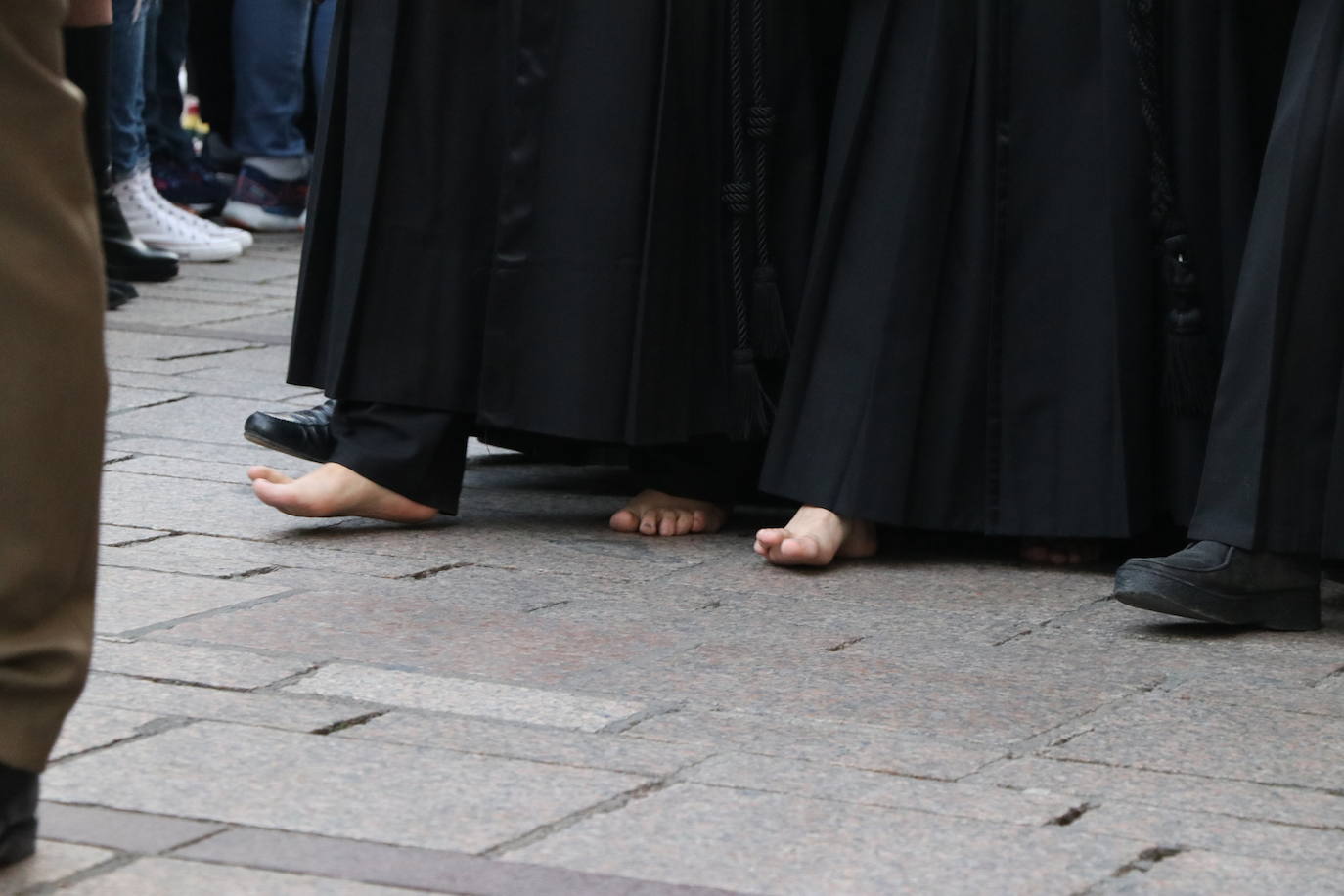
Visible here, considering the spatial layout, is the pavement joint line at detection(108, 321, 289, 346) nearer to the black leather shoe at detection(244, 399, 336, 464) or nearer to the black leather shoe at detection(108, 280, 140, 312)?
the black leather shoe at detection(108, 280, 140, 312)

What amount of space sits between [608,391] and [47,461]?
166 cm

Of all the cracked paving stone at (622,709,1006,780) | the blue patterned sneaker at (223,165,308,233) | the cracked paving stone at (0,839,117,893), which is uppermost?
the blue patterned sneaker at (223,165,308,233)

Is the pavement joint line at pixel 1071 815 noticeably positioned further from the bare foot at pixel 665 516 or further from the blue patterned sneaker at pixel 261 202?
the blue patterned sneaker at pixel 261 202

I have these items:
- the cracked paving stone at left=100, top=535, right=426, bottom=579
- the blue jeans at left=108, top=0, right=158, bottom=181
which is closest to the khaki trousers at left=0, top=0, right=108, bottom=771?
the cracked paving stone at left=100, top=535, right=426, bottom=579

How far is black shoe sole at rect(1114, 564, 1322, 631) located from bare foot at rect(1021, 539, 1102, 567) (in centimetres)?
40

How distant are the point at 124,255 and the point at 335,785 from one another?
4432mm

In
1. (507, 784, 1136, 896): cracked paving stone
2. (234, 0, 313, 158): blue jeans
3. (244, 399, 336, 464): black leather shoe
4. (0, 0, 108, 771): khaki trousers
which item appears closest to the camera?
(0, 0, 108, 771): khaki trousers

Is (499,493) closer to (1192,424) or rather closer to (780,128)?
(780,128)

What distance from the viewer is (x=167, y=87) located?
786 cm

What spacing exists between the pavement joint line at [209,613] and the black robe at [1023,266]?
2.79 feet

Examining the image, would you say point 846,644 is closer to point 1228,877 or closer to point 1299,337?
point 1299,337

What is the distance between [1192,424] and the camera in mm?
3293

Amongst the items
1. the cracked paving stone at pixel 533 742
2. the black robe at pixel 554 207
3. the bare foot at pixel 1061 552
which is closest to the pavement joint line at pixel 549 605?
the black robe at pixel 554 207

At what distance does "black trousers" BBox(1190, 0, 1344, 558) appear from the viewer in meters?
2.96
